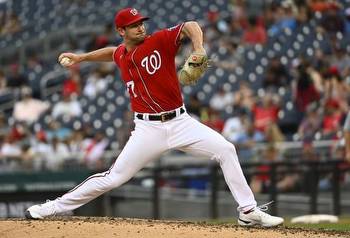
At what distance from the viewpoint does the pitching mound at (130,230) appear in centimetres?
719

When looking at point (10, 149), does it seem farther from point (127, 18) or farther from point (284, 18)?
point (127, 18)

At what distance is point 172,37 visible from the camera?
729 cm

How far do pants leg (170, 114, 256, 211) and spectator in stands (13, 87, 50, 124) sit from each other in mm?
9799

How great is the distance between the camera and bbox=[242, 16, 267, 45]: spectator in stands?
16755 mm

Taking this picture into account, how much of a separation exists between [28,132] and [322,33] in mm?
5413

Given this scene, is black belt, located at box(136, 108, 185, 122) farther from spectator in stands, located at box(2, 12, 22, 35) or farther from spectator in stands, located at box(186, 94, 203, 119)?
spectator in stands, located at box(2, 12, 22, 35)

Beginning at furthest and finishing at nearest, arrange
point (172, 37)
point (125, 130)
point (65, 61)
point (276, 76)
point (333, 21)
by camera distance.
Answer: point (333, 21) → point (276, 76) → point (125, 130) → point (65, 61) → point (172, 37)

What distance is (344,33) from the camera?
1545 cm

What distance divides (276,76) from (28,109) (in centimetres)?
477

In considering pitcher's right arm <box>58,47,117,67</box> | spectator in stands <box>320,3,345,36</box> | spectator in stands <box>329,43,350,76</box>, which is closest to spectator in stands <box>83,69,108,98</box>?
spectator in stands <box>320,3,345,36</box>

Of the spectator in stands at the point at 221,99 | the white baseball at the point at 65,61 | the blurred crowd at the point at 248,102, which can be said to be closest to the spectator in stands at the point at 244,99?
the blurred crowd at the point at 248,102

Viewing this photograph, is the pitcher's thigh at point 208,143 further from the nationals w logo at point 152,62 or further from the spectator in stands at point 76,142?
the spectator in stands at point 76,142

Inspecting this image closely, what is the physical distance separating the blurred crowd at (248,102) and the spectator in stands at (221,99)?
18 millimetres

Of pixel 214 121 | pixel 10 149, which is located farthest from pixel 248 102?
pixel 10 149
